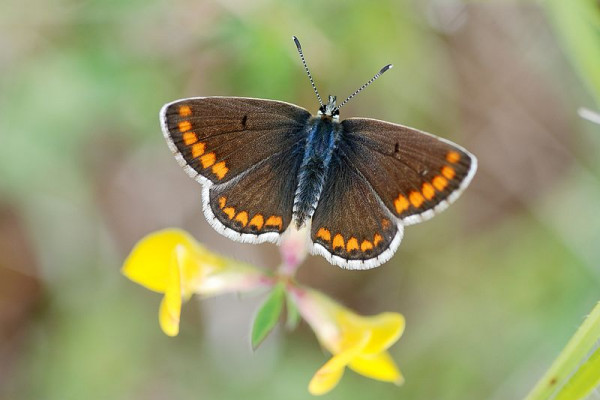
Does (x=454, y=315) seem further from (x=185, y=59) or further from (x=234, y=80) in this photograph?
(x=185, y=59)

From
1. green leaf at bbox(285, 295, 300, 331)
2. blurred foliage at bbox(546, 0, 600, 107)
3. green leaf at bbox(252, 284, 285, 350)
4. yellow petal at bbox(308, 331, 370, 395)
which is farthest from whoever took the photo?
blurred foliage at bbox(546, 0, 600, 107)

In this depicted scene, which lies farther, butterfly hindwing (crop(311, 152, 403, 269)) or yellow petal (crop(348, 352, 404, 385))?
yellow petal (crop(348, 352, 404, 385))

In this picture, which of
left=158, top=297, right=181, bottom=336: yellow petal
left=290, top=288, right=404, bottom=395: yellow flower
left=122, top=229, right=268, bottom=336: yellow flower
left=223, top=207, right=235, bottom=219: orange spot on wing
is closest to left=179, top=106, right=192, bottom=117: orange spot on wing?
left=223, top=207, right=235, bottom=219: orange spot on wing

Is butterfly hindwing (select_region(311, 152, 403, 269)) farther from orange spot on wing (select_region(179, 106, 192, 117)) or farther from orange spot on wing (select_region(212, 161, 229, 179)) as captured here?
orange spot on wing (select_region(179, 106, 192, 117))

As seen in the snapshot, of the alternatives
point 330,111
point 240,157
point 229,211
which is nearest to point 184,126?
point 240,157

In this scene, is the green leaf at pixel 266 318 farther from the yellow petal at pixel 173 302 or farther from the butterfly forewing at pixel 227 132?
the butterfly forewing at pixel 227 132

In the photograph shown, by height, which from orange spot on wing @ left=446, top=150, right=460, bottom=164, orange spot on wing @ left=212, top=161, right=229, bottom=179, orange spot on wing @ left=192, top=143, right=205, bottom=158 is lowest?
orange spot on wing @ left=212, top=161, right=229, bottom=179
